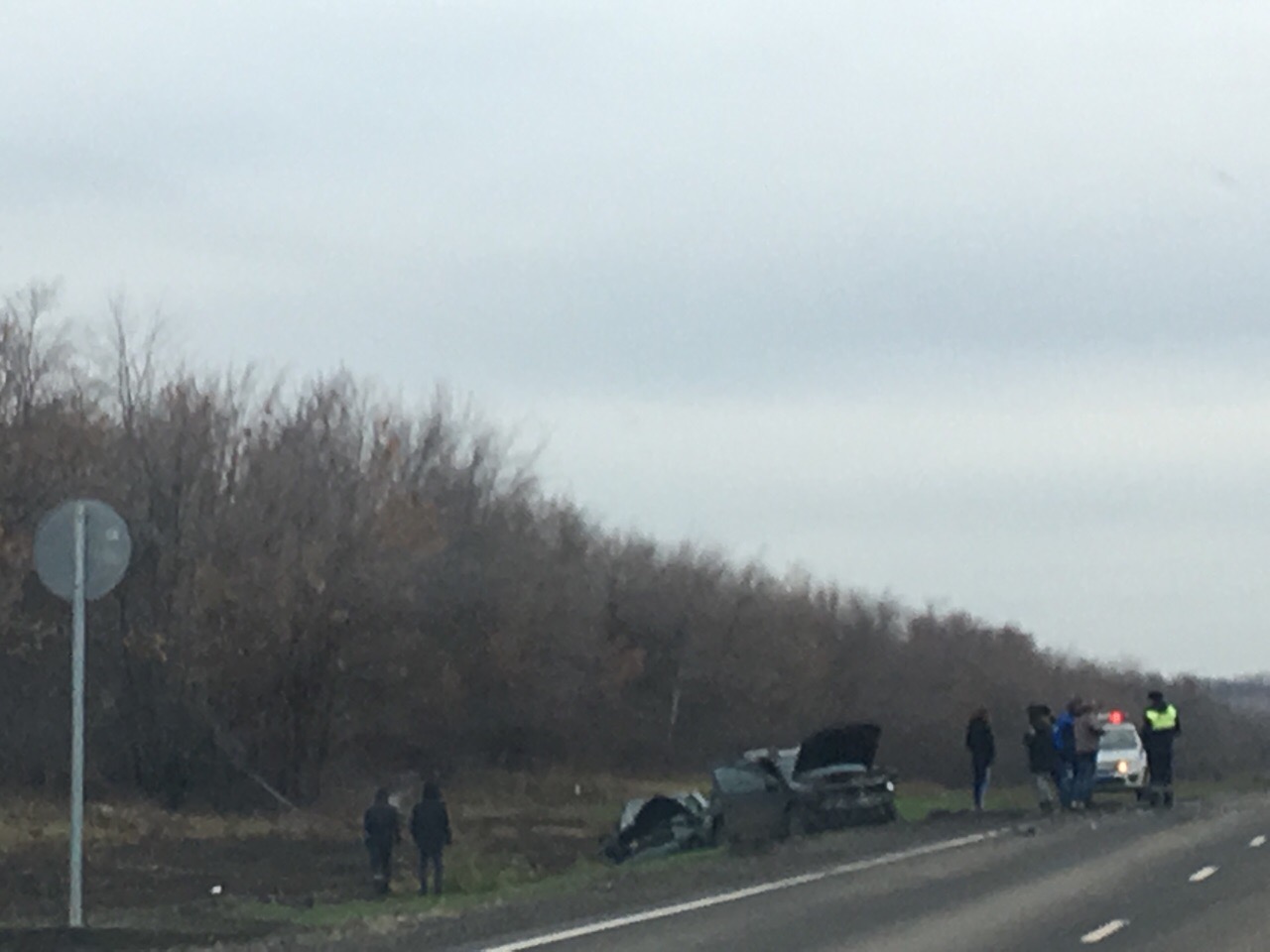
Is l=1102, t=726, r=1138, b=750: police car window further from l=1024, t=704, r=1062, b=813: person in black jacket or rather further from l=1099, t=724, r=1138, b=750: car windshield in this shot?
l=1024, t=704, r=1062, b=813: person in black jacket

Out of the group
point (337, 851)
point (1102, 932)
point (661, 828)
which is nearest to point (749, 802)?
point (661, 828)

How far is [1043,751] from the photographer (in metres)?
29.2

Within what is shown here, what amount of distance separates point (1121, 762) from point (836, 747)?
9.96 m

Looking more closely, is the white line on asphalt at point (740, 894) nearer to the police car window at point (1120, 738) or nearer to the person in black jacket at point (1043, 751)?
the person in black jacket at point (1043, 751)

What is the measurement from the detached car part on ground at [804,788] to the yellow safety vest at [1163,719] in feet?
14.0

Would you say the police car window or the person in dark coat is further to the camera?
the police car window

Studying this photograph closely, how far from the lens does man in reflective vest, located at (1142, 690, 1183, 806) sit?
29.1 metres

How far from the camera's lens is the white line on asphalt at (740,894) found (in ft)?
49.1

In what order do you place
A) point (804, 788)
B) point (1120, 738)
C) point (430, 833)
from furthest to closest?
point (1120, 738) < point (804, 788) < point (430, 833)

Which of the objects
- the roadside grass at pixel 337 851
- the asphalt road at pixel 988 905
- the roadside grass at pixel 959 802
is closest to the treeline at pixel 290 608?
the roadside grass at pixel 337 851

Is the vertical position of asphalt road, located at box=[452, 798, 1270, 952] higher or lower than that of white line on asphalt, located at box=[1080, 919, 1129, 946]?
higher

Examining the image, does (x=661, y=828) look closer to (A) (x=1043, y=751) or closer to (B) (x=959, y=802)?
(A) (x=1043, y=751)

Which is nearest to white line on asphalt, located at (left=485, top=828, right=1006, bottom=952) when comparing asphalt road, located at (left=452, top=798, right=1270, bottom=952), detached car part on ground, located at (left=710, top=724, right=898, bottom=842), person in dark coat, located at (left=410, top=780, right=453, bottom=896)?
asphalt road, located at (left=452, top=798, right=1270, bottom=952)

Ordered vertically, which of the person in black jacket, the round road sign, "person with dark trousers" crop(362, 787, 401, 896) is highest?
the round road sign
